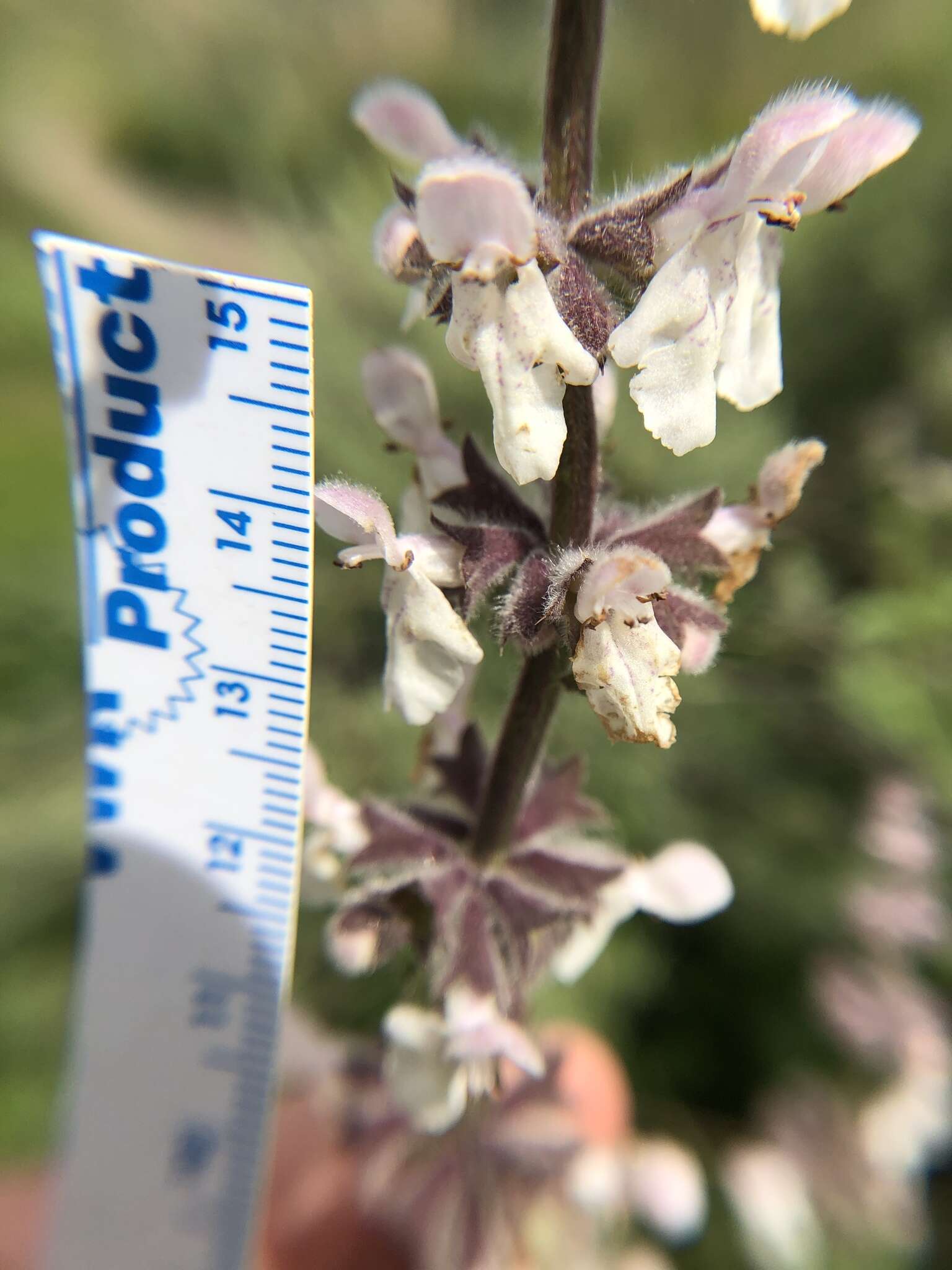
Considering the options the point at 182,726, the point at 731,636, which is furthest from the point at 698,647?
the point at 731,636

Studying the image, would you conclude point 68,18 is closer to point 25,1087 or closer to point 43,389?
point 43,389

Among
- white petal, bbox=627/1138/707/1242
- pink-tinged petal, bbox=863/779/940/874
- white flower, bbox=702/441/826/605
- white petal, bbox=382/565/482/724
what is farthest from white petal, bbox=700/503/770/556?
pink-tinged petal, bbox=863/779/940/874

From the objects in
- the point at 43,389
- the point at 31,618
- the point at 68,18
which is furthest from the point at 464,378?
the point at 68,18

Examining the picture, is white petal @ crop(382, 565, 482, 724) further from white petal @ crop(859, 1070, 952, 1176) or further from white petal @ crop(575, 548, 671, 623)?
A: white petal @ crop(859, 1070, 952, 1176)

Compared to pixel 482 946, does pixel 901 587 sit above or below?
above

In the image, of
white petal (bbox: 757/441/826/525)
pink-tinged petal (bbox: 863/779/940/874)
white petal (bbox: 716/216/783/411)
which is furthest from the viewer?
pink-tinged petal (bbox: 863/779/940/874)
